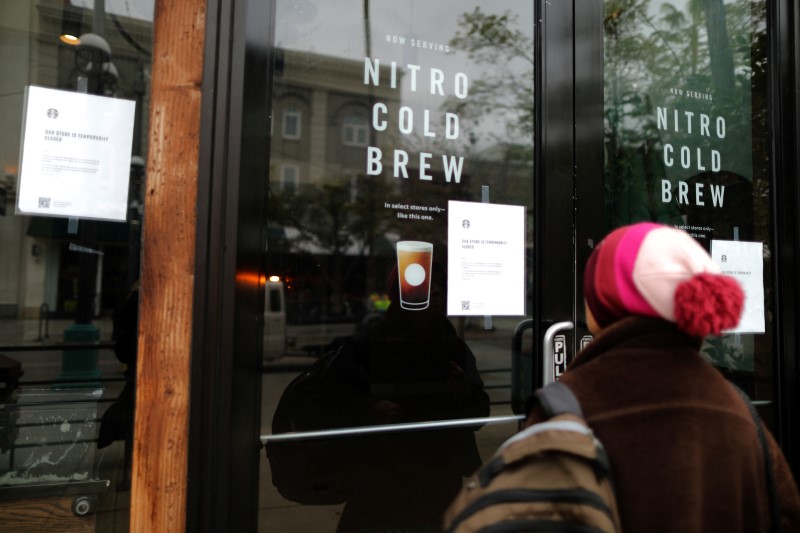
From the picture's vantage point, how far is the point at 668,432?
3.16 ft

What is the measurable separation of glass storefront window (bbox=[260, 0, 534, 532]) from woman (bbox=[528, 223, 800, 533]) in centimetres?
105

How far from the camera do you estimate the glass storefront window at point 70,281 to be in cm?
167

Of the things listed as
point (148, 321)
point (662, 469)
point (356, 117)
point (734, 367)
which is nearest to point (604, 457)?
point (662, 469)

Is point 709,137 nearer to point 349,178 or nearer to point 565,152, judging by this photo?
point 565,152

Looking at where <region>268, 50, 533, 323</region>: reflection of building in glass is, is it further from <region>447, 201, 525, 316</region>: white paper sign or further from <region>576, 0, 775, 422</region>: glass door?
<region>576, 0, 775, 422</region>: glass door

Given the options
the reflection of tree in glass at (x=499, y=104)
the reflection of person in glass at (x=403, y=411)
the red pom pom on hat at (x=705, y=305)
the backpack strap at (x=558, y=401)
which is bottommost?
the reflection of person in glass at (x=403, y=411)

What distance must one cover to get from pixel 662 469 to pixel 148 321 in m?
1.39

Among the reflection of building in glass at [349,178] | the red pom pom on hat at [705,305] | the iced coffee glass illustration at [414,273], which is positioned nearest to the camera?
the red pom pom on hat at [705,305]

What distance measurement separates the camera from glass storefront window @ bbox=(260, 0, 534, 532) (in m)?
1.90

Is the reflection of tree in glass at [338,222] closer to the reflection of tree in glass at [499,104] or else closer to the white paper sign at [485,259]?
the white paper sign at [485,259]

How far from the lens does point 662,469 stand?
95 centimetres

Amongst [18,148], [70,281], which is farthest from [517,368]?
[18,148]

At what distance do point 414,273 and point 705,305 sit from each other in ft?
4.04

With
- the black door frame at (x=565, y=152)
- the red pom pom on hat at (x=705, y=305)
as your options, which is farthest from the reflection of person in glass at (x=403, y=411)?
the red pom pom on hat at (x=705, y=305)
